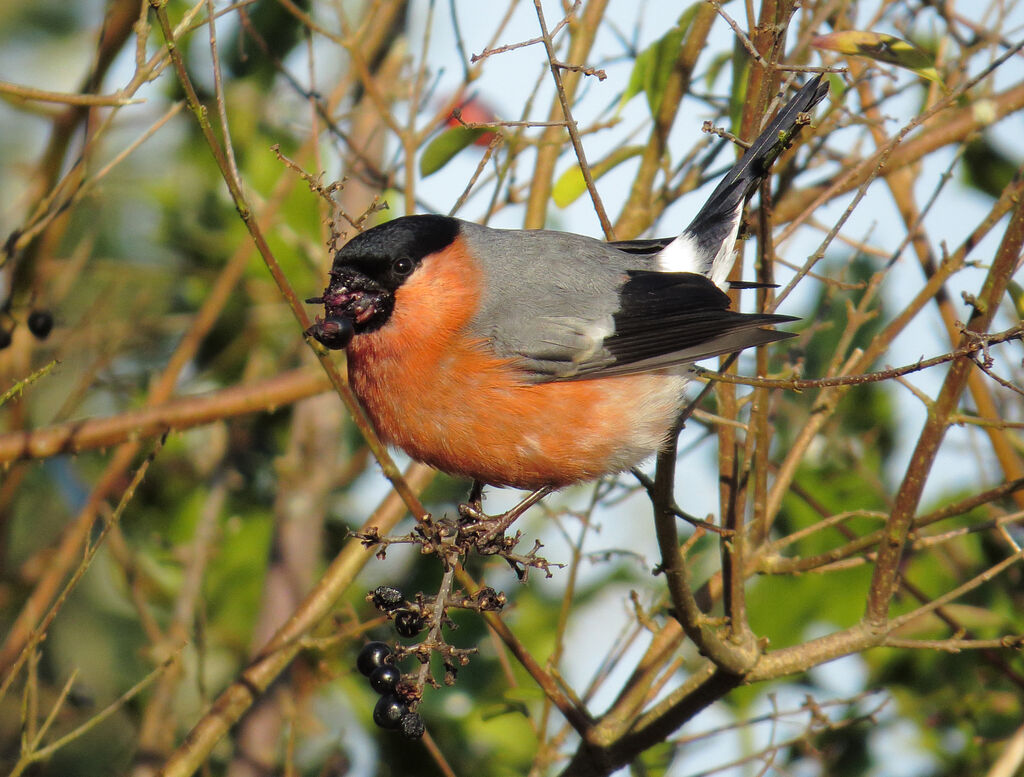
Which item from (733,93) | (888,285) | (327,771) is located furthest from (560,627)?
(888,285)

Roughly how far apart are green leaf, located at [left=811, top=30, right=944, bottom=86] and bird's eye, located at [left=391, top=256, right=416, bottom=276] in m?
1.33

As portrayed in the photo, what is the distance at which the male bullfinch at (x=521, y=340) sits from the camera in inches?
129

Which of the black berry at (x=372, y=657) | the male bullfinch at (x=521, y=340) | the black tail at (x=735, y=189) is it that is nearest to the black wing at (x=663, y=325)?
the male bullfinch at (x=521, y=340)

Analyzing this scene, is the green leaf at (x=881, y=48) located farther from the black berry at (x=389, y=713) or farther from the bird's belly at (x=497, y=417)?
the black berry at (x=389, y=713)

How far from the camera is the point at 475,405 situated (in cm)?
330

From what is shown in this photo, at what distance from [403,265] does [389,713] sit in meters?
1.34

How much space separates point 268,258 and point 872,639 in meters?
1.78

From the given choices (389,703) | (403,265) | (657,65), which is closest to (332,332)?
(403,265)

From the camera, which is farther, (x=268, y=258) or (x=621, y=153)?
(x=621, y=153)

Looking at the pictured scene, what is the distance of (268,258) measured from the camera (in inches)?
99.7

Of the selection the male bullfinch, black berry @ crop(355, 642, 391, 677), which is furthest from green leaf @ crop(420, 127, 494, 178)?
black berry @ crop(355, 642, 391, 677)

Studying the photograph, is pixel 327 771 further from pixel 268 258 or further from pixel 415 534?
pixel 268 258

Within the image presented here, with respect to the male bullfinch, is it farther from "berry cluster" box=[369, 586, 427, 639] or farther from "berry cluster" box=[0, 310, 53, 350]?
"berry cluster" box=[0, 310, 53, 350]

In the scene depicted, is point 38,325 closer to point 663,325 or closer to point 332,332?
point 332,332
